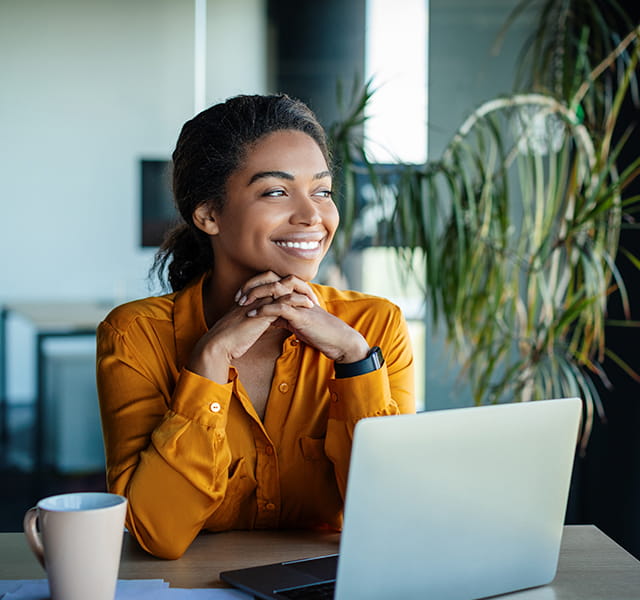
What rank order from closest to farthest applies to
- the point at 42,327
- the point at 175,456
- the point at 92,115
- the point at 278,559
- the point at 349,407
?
the point at 278,559 → the point at 175,456 → the point at 349,407 → the point at 42,327 → the point at 92,115

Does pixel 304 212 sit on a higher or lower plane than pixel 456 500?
higher

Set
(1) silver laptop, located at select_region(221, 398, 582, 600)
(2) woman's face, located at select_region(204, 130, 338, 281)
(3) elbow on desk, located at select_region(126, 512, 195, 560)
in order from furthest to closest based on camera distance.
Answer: (2) woman's face, located at select_region(204, 130, 338, 281) < (3) elbow on desk, located at select_region(126, 512, 195, 560) < (1) silver laptop, located at select_region(221, 398, 582, 600)

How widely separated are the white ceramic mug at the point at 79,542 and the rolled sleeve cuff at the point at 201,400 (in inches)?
16.4

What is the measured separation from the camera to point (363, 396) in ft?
4.91

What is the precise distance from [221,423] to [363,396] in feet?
0.83

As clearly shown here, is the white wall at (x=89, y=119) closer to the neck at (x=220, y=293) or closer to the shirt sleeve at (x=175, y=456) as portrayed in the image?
the neck at (x=220, y=293)

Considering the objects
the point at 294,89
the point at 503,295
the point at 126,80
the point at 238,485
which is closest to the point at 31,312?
the point at 126,80

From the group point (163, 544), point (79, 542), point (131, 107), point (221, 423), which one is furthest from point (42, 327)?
point (79, 542)

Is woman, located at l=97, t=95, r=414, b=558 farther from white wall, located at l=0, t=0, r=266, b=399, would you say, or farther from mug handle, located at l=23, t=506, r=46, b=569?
white wall, located at l=0, t=0, r=266, b=399

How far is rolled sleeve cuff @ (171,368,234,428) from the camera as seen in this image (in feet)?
4.64

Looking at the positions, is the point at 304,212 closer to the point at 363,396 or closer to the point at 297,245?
the point at 297,245

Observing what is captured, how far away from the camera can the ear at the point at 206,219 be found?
172 centimetres

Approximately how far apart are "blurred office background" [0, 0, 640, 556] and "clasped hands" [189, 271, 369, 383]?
7.82ft

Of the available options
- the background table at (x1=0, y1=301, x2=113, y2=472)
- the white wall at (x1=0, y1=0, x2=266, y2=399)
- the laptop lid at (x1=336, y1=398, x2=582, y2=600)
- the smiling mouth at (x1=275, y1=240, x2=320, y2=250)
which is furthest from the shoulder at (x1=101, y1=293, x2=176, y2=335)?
the white wall at (x1=0, y1=0, x2=266, y2=399)
